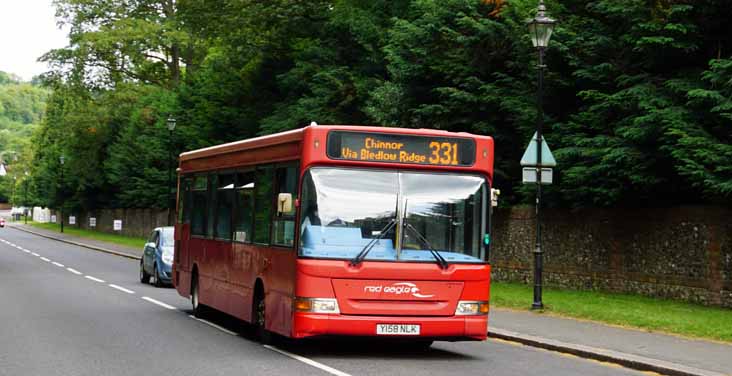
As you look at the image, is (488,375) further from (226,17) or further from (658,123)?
A: (226,17)

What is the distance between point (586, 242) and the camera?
90.8ft

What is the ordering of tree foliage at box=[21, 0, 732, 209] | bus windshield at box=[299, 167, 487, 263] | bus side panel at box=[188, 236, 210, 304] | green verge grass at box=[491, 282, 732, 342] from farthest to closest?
tree foliage at box=[21, 0, 732, 209]
bus side panel at box=[188, 236, 210, 304]
green verge grass at box=[491, 282, 732, 342]
bus windshield at box=[299, 167, 487, 263]

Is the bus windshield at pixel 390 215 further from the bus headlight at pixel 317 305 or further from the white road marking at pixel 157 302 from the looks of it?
the white road marking at pixel 157 302

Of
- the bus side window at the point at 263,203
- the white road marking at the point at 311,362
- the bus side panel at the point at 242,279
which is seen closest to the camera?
the white road marking at the point at 311,362

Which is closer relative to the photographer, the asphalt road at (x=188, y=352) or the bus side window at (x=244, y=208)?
the asphalt road at (x=188, y=352)

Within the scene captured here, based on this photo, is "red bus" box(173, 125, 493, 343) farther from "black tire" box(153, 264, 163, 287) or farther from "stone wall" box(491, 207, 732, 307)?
"black tire" box(153, 264, 163, 287)

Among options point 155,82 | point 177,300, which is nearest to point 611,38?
point 177,300

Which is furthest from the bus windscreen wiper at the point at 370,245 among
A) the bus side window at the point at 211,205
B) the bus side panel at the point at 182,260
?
the bus side panel at the point at 182,260

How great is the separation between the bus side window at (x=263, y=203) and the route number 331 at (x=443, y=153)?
2.26 m

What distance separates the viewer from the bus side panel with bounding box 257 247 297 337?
13.8 m

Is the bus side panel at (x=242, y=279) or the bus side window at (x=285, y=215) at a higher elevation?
the bus side window at (x=285, y=215)

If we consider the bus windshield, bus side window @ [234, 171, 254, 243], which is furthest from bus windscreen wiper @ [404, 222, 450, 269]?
bus side window @ [234, 171, 254, 243]

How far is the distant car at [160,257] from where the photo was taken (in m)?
30.3

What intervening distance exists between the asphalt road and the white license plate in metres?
0.33
